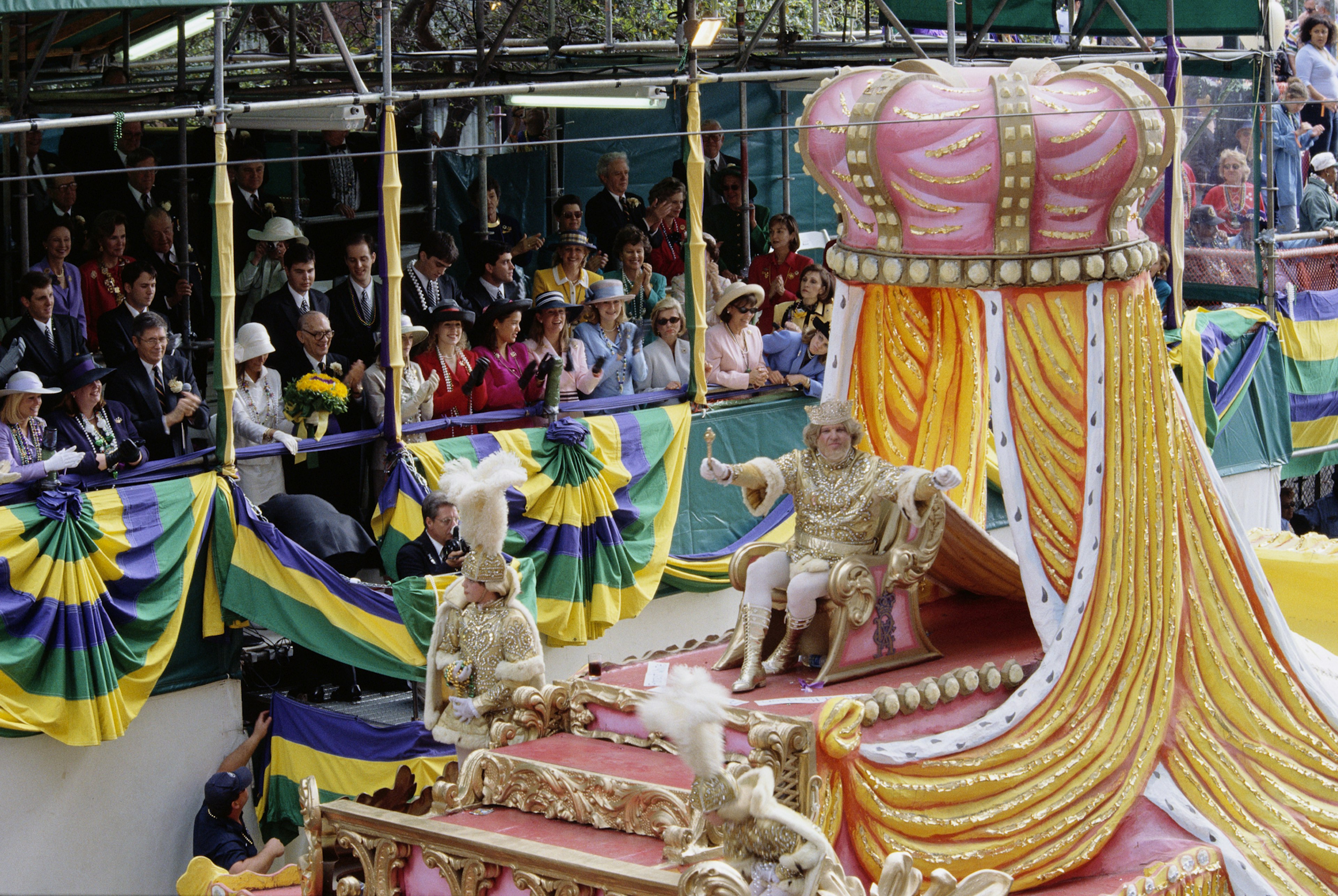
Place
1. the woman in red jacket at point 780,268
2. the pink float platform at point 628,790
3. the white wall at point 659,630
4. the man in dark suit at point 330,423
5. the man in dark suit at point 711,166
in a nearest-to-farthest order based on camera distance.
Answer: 1. the pink float platform at point 628,790
2. the man in dark suit at point 330,423
3. the white wall at point 659,630
4. the woman in red jacket at point 780,268
5. the man in dark suit at point 711,166

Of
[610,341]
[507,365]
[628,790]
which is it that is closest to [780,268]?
[610,341]

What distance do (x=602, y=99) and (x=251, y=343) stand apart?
3072 mm

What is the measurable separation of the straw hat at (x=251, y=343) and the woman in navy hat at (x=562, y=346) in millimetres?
1585

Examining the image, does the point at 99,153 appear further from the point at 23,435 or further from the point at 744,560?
the point at 744,560

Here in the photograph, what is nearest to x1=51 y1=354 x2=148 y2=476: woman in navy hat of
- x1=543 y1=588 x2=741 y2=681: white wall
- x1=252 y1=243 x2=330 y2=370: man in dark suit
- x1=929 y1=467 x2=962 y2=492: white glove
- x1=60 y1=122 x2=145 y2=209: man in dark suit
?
x1=252 y1=243 x2=330 y2=370: man in dark suit

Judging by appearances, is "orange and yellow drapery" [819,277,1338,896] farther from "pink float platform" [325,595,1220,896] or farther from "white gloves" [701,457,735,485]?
"white gloves" [701,457,735,485]

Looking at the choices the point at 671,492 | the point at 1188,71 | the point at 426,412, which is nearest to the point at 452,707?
the point at 426,412

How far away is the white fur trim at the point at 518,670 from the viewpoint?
740 cm

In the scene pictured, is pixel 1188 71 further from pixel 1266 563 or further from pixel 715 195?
pixel 1266 563

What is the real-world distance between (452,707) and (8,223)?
5704 millimetres

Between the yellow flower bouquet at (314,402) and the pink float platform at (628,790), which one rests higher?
the yellow flower bouquet at (314,402)

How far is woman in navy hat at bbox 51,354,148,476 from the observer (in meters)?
8.84

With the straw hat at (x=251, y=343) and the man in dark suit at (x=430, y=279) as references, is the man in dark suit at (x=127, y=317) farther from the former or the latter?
the man in dark suit at (x=430, y=279)

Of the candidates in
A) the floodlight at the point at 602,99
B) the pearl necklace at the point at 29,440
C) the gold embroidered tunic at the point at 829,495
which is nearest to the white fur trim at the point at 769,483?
the gold embroidered tunic at the point at 829,495
